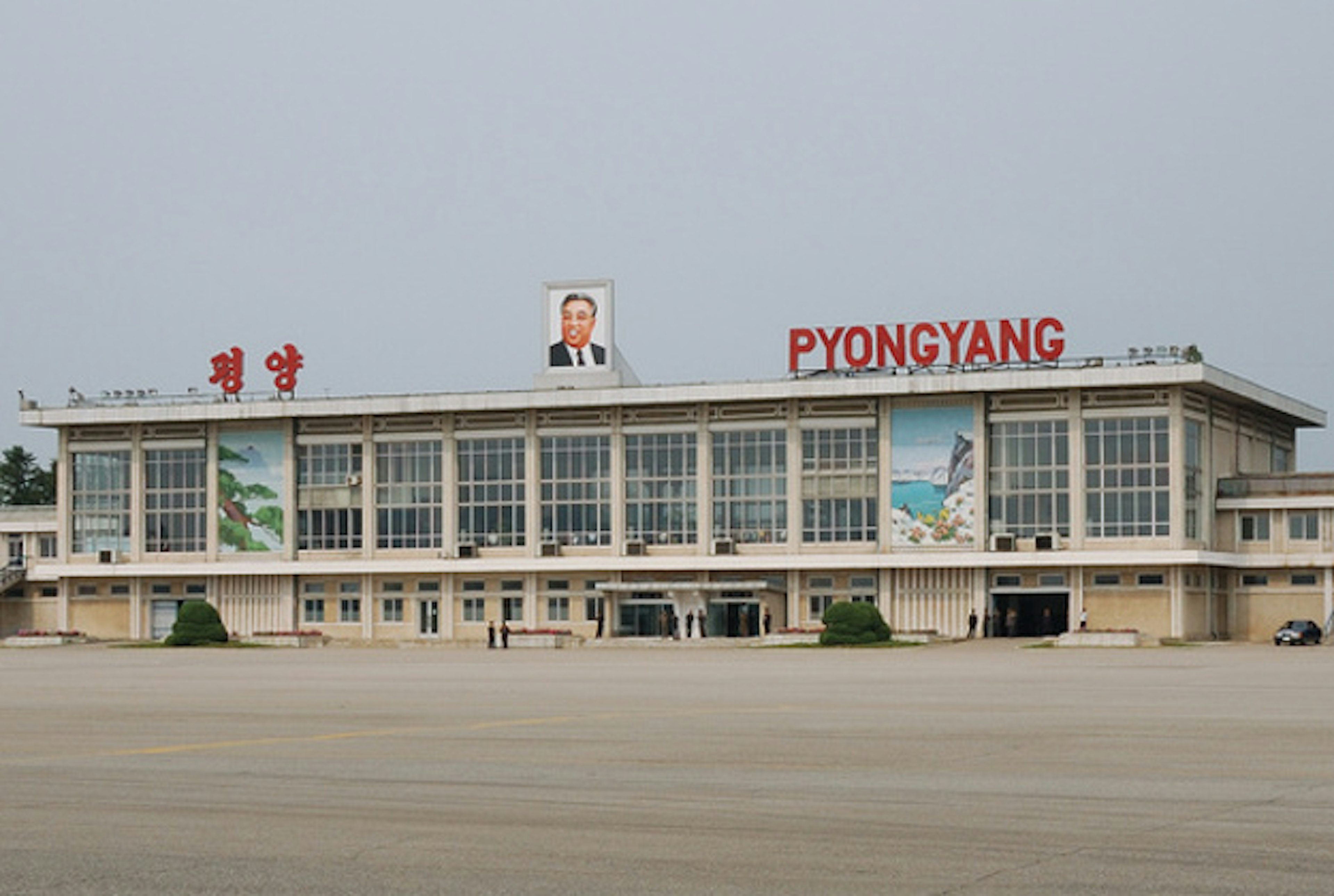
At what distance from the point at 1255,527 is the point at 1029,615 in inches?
509

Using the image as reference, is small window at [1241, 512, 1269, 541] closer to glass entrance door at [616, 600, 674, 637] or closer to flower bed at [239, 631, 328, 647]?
glass entrance door at [616, 600, 674, 637]

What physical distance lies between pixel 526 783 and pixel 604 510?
94.1 m

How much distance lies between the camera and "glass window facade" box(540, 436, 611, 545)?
115m

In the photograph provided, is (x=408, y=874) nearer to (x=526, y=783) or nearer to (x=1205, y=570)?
(x=526, y=783)

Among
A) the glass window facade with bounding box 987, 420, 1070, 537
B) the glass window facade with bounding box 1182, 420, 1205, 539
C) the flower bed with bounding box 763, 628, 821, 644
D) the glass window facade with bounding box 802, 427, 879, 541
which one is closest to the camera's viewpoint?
the flower bed with bounding box 763, 628, 821, 644

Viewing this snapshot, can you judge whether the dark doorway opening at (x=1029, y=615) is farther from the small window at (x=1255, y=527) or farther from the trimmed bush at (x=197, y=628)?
the trimmed bush at (x=197, y=628)

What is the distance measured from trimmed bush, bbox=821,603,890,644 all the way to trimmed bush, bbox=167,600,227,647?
33.9 metres

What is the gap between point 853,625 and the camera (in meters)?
96.7

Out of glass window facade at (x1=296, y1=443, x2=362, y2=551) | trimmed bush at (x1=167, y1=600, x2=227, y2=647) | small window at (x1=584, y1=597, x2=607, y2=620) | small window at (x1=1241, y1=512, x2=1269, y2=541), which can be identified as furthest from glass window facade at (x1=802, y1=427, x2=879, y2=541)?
trimmed bush at (x1=167, y1=600, x2=227, y2=647)

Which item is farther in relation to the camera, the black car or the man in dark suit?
the man in dark suit

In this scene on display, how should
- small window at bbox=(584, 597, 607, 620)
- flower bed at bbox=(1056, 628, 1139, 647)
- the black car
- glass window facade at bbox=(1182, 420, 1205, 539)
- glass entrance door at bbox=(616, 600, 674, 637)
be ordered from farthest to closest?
small window at bbox=(584, 597, 607, 620)
glass entrance door at bbox=(616, 600, 674, 637)
glass window facade at bbox=(1182, 420, 1205, 539)
the black car
flower bed at bbox=(1056, 628, 1139, 647)

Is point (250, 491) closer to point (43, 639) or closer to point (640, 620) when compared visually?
point (43, 639)

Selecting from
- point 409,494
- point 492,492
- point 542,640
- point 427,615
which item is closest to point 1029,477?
point 542,640

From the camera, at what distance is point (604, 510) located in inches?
4540
